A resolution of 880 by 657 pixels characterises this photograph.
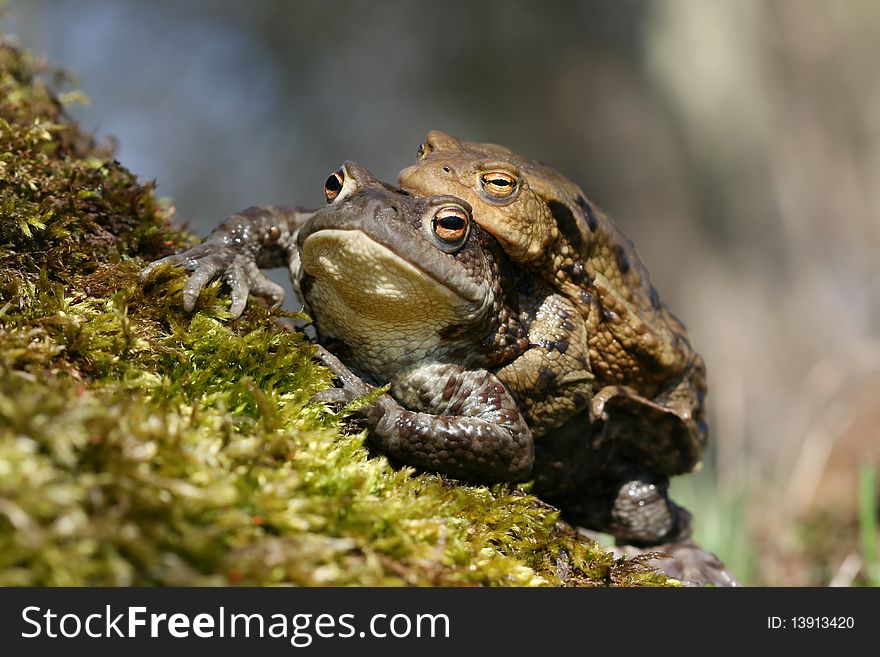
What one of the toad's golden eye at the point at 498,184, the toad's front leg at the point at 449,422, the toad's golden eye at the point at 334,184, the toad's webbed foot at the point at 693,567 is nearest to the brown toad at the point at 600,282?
the toad's golden eye at the point at 498,184

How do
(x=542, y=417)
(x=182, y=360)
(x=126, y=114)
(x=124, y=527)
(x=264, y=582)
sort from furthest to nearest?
(x=126, y=114) < (x=542, y=417) < (x=182, y=360) < (x=264, y=582) < (x=124, y=527)

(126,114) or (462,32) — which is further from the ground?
(126,114)

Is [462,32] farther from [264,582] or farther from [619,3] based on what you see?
[264,582]

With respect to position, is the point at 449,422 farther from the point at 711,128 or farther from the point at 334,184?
the point at 711,128

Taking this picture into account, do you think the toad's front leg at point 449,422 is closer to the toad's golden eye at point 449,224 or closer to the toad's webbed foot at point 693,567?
the toad's golden eye at point 449,224

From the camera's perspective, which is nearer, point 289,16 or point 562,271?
point 562,271

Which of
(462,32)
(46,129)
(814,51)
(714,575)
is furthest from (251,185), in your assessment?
(714,575)

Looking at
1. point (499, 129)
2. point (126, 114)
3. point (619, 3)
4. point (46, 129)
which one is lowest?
point (46, 129)
